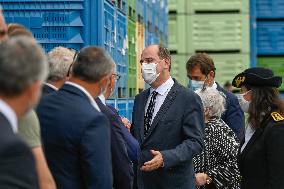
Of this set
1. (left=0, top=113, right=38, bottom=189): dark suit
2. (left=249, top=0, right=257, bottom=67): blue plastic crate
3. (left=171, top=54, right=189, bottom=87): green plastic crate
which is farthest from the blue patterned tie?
(left=249, top=0, right=257, bottom=67): blue plastic crate

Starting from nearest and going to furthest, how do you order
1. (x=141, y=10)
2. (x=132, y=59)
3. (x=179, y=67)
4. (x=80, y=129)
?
(x=80, y=129)
(x=132, y=59)
(x=141, y=10)
(x=179, y=67)

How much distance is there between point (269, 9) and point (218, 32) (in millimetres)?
1133

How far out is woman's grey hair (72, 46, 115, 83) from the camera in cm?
382

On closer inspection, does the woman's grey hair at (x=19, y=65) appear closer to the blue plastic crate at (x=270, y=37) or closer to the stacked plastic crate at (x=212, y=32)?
the stacked plastic crate at (x=212, y=32)

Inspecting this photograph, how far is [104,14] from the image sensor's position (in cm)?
570

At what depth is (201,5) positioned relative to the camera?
12164 millimetres

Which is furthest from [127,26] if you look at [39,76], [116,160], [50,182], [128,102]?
[39,76]

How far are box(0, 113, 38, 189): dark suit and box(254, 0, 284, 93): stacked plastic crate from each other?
34.3 ft

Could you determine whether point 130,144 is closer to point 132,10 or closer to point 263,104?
point 263,104

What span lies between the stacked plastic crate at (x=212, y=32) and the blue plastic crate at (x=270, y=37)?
740 millimetres

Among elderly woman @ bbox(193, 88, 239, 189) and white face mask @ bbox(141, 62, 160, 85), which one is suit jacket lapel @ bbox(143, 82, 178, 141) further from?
elderly woman @ bbox(193, 88, 239, 189)

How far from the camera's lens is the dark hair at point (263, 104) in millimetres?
4789

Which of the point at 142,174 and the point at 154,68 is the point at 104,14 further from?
the point at 142,174

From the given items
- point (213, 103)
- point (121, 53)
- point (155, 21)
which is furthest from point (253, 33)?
point (213, 103)
